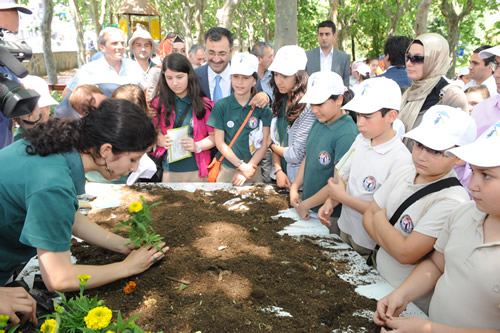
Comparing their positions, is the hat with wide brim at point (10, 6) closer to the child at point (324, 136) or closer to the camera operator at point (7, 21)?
the camera operator at point (7, 21)

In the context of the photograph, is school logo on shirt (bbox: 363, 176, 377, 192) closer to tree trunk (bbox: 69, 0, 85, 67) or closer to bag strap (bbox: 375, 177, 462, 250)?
bag strap (bbox: 375, 177, 462, 250)

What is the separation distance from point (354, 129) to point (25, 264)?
2.08m

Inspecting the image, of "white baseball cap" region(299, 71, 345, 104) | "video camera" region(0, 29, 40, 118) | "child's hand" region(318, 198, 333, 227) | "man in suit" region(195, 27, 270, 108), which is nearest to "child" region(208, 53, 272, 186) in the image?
"man in suit" region(195, 27, 270, 108)

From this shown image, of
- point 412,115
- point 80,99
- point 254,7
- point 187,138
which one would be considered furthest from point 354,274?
point 254,7

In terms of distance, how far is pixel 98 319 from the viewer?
1.18 meters

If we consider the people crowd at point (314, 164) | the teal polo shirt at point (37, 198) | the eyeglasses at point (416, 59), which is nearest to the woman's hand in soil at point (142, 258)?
the people crowd at point (314, 164)

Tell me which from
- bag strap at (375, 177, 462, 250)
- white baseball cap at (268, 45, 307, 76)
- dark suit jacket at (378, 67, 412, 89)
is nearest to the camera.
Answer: bag strap at (375, 177, 462, 250)

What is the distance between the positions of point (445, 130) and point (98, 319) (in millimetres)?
1506

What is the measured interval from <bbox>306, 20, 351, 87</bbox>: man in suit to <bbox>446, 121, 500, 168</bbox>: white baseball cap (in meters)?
4.71

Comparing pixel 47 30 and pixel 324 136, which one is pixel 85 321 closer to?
pixel 324 136

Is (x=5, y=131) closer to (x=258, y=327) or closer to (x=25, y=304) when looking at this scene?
(x=25, y=304)

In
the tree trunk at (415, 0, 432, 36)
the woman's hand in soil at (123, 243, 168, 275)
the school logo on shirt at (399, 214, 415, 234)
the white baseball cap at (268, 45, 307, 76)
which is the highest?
the tree trunk at (415, 0, 432, 36)

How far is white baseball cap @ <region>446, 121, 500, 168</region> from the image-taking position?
4.08 feet

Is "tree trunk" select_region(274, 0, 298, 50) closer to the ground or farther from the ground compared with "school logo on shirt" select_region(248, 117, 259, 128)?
farther from the ground
